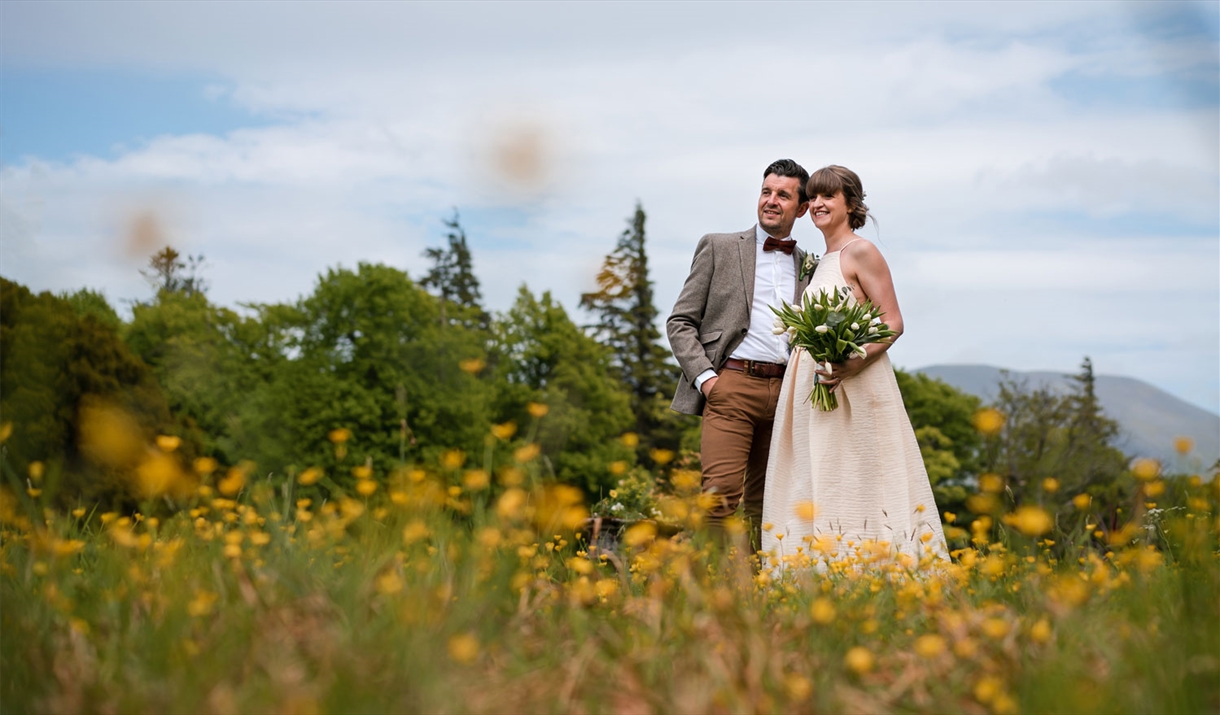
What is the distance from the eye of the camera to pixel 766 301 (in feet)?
20.3

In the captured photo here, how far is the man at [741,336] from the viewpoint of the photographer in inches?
236

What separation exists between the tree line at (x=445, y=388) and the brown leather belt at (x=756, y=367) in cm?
1777

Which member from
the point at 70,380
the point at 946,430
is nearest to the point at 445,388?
the point at 70,380

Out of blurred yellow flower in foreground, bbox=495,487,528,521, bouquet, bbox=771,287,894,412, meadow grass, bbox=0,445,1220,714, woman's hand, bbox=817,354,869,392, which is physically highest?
bouquet, bbox=771,287,894,412

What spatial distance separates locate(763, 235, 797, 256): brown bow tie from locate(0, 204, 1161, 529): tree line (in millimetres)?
17799

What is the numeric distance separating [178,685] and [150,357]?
4243 centimetres

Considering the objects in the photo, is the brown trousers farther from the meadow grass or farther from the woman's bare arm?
the meadow grass

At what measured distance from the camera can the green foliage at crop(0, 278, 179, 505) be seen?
15523 mm

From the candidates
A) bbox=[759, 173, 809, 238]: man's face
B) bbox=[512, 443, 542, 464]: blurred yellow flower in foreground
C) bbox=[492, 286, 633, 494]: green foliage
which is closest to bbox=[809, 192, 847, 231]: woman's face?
bbox=[759, 173, 809, 238]: man's face

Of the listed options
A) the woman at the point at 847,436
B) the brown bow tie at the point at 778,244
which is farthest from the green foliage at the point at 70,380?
the woman at the point at 847,436

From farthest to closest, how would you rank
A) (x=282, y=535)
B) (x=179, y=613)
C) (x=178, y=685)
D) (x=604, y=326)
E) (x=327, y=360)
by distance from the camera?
(x=604, y=326)
(x=327, y=360)
(x=282, y=535)
(x=179, y=613)
(x=178, y=685)

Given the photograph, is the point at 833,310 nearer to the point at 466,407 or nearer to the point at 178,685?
the point at 178,685

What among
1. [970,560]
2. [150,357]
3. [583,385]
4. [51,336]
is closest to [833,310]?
[970,560]

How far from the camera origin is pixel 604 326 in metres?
46.6
